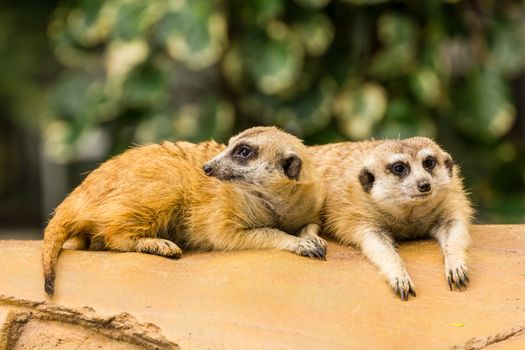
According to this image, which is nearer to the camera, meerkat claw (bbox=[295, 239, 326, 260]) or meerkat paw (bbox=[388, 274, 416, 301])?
meerkat paw (bbox=[388, 274, 416, 301])

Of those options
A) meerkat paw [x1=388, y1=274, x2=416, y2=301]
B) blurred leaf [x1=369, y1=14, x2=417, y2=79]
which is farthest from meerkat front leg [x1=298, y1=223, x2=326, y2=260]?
blurred leaf [x1=369, y1=14, x2=417, y2=79]

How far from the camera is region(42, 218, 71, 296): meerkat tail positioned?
2.72m

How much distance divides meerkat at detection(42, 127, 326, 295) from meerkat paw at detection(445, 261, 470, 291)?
0.43 metres

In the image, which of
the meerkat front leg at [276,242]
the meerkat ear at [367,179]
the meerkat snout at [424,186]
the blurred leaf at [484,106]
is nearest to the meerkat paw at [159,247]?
the meerkat front leg at [276,242]

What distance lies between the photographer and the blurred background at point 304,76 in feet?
15.4

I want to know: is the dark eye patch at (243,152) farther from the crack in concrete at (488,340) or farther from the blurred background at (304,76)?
the blurred background at (304,76)

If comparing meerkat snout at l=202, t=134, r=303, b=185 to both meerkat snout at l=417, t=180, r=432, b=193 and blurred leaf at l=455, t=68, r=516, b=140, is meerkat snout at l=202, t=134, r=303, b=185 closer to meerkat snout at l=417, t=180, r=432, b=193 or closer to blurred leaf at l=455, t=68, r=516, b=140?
meerkat snout at l=417, t=180, r=432, b=193

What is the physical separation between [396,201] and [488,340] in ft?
2.42

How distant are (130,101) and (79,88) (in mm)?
475

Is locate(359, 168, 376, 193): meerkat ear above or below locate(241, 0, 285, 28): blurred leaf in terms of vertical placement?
below

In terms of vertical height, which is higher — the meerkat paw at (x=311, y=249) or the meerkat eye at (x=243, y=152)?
the meerkat eye at (x=243, y=152)

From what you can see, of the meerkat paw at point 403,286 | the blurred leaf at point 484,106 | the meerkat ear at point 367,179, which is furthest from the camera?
the blurred leaf at point 484,106

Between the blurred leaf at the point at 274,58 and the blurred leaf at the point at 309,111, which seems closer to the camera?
the blurred leaf at the point at 274,58

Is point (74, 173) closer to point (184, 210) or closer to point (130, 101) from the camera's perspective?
point (130, 101)
